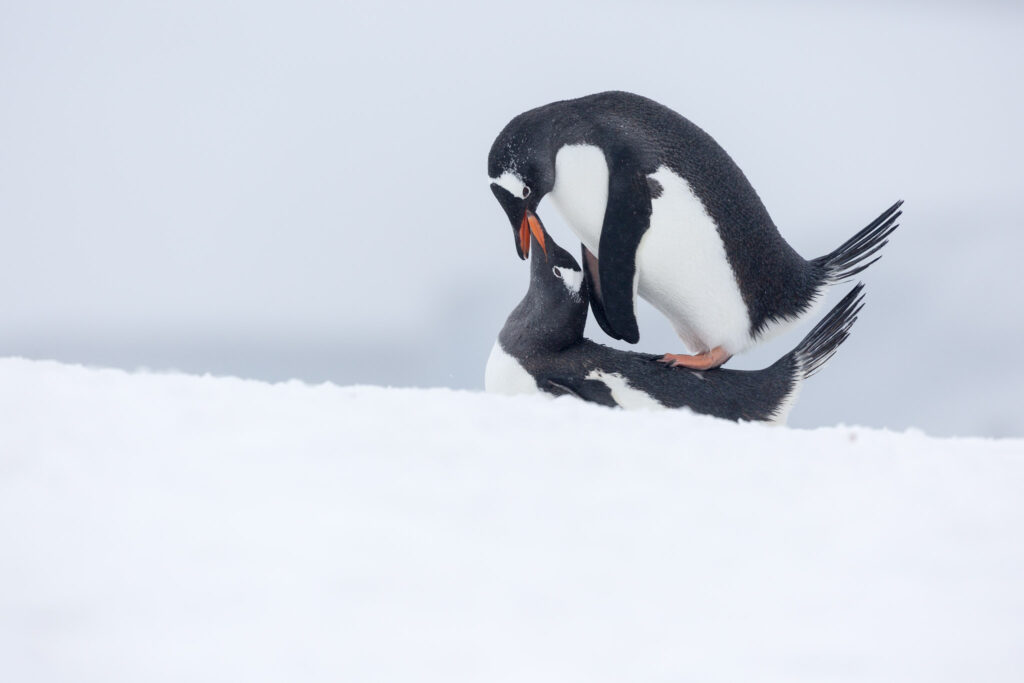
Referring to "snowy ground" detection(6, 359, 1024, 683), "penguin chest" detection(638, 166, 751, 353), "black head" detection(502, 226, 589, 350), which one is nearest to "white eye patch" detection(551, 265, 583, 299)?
"black head" detection(502, 226, 589, 350)

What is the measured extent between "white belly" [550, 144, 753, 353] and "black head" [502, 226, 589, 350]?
2.9 inches

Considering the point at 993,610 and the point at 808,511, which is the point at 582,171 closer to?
the point at 808,511

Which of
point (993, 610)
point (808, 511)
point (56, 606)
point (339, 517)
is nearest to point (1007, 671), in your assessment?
point (993, 610)

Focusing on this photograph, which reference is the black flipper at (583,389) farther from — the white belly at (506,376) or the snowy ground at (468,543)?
the snowy ground at (468,543)

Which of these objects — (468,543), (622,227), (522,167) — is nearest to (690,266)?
(622,227)

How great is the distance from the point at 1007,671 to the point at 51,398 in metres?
0.87

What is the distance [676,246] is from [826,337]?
0.42 meters

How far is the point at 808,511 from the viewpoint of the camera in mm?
841

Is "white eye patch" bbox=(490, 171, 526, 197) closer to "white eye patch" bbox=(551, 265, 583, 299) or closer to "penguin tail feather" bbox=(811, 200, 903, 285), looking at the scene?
"white eye patch" bbox=(551, 265, 583, 299)

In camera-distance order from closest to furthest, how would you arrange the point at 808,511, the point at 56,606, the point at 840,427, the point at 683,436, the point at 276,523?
the point at 56,606, the point at 276,523, the point at 808,511, the point at 683,436, the point at 840,427

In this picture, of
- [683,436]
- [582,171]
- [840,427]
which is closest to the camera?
[683,436]

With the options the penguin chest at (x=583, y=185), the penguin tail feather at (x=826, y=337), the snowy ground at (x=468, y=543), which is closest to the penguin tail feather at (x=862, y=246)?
the penguin tail feather at (x=826, y=337)

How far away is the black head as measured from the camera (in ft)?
6.22

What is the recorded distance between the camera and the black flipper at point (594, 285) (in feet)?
6.32
